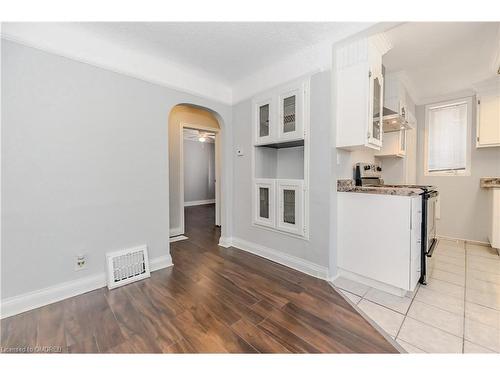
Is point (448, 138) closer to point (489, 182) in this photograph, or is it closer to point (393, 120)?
point (489, 182)

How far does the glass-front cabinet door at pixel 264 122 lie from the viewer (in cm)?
255

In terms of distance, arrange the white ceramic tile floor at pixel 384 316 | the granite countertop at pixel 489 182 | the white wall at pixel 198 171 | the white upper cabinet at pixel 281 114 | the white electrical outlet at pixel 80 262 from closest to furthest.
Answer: the white ceramic tile floor at pixel 384 316, the white electrical outlet at pixel 80 262, the white upper cabinet at pixel 281 114, the granite countertop at pixel 489 182, the white wall at pixel 198 171

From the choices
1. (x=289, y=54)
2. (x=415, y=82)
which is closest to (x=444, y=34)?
(x=415, y=82)

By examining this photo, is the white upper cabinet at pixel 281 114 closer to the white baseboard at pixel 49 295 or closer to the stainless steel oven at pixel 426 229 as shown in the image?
the stainless steel oven at pixel 426 229

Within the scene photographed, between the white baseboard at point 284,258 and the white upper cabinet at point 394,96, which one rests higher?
the white upper cabinet at point 394,96

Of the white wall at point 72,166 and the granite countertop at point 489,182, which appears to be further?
the granite countertop at point 489,182

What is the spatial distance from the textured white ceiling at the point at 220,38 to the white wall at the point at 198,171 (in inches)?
206

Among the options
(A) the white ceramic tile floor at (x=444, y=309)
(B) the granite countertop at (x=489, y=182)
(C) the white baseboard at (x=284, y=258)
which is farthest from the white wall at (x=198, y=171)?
(B) the granite countertop at (x=489, y=182)

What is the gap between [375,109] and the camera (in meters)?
2.11

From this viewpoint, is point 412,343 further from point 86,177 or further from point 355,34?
point 86,177

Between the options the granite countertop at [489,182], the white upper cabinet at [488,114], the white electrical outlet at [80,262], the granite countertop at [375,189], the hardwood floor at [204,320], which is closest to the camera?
the hardwood floor at [204,320]

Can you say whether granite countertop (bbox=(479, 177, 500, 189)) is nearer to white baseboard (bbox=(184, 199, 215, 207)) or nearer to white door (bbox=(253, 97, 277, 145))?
white door (bbox=(253, 97, 277, 145))

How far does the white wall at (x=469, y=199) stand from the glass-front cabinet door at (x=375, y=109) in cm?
239

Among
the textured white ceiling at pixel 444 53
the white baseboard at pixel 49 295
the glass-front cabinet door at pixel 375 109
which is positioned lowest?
the white baseboard at pixel 49 295
